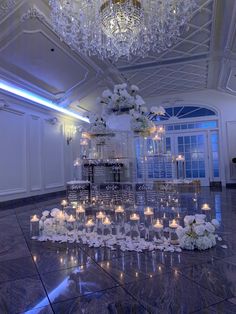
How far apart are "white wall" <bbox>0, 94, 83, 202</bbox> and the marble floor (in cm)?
Result: 426

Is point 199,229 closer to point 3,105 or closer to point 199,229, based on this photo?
point 199,229

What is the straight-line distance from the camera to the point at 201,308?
1470 mm

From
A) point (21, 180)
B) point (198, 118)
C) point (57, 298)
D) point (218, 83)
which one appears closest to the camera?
point (57, 298)

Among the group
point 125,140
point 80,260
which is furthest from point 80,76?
point 80,260

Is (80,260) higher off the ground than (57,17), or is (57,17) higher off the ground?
(57,17)

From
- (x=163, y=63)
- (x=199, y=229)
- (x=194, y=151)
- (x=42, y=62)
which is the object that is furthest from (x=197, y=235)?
(x=194, y=151)

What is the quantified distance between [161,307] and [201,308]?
0.24 meters

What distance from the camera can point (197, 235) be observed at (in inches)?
98.3

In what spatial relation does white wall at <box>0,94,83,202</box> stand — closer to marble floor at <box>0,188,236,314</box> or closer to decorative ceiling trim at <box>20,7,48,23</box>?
decorative ceiling trim at <box>20,7,48,23</box>

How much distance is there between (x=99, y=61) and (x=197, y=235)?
5.46m

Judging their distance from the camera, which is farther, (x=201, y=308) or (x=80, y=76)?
(x=80, y=76)

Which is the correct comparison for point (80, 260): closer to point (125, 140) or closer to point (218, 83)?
point (125, 140)

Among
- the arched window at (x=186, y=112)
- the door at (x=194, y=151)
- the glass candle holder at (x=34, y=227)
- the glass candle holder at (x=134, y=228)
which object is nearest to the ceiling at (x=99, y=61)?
the arched window at (x=186, y=112)

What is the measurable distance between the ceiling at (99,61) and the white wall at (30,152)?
782 mm
